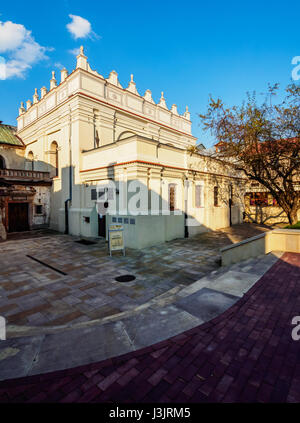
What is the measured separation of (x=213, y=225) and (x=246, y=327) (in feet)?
45.5

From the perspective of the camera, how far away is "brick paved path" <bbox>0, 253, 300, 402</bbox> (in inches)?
110

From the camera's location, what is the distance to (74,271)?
26.6 feet

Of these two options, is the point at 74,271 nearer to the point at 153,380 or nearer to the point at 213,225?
the point at 153,380

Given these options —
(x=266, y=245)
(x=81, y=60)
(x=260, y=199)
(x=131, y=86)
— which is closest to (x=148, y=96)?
(x=131, y=86)

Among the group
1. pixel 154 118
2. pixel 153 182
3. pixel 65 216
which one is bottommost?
pixel 65 216

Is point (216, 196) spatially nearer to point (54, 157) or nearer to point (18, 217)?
point (54, 157)

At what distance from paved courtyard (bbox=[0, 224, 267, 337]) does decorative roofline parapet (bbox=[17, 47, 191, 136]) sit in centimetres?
1156

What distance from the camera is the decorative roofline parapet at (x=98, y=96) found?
1509 centimetres

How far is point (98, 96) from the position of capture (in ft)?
52.1

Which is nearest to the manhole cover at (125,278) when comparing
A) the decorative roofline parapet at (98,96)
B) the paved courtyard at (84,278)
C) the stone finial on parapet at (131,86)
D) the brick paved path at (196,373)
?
the paved courtyard at (84,278)

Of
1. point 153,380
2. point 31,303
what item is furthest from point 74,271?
point 153,380

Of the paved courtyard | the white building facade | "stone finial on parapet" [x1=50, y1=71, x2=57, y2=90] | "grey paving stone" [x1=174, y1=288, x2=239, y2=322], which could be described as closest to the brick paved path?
"grey paving stone" [x1=174, y1=288, x2=239, y2=322]

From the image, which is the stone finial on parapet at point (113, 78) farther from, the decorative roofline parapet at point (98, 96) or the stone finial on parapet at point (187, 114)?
the stone finial on parapet at point (187, 114)

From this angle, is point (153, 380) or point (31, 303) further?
point (31, 303)
